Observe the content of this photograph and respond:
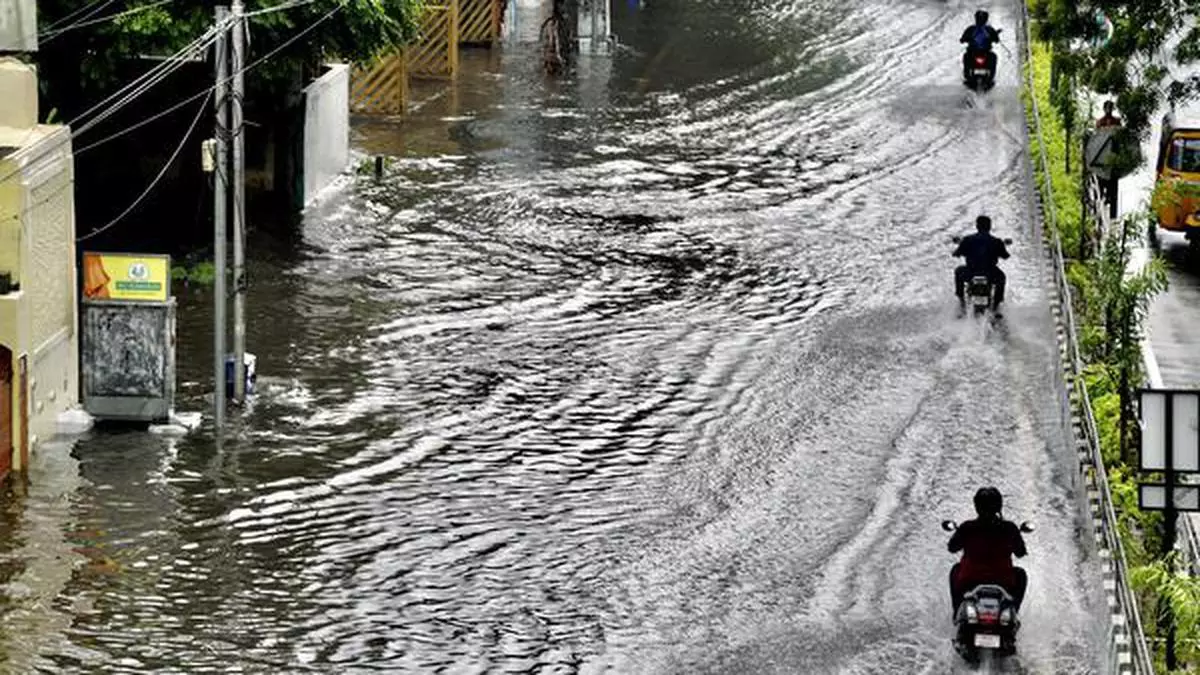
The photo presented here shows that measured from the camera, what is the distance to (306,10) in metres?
36.7

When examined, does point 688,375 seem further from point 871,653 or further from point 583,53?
point 583,53

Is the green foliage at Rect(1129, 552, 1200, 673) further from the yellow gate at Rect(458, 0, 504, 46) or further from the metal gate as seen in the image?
the yellow gate at Rect(458, 0, 504, 46)

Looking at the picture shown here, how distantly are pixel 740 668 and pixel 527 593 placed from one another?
8.63 feet

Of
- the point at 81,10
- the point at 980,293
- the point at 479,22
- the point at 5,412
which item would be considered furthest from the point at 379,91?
the point at 5,412

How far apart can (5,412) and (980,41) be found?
29.6m

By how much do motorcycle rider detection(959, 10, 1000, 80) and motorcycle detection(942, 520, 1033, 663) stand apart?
31.7 metres

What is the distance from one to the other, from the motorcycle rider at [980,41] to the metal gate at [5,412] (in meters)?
29.2

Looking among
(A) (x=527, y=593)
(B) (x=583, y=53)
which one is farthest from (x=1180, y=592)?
(B) (x=583, y=53)

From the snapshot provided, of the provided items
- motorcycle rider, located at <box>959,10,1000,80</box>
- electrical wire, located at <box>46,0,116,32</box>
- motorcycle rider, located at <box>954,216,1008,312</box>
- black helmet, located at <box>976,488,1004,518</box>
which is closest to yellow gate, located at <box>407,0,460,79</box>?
motorcycle rider, located at <box>959,10,1000,80</box>

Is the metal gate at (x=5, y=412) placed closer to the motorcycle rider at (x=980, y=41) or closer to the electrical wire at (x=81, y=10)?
the electrical wire at (x=81, y=10)

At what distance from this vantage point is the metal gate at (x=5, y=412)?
26000 millimetres

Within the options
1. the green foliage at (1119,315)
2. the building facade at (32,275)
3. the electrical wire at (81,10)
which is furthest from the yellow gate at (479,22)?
the building facade at (32,275)

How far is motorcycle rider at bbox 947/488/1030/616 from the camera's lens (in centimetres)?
2137

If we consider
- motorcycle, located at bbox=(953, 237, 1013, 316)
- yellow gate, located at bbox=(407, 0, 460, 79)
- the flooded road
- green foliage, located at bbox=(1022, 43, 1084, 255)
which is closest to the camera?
the flooded road
